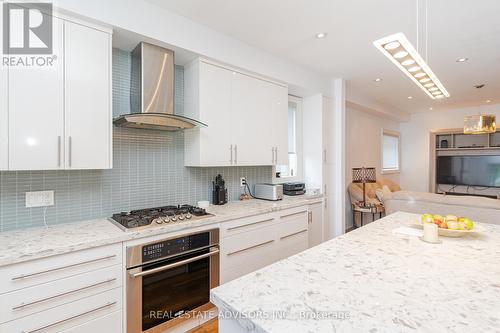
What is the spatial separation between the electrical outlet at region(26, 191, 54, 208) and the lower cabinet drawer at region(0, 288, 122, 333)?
0.74 m

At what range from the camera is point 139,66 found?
2049mm

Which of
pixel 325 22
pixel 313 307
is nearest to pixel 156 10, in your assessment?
pixel 325 22

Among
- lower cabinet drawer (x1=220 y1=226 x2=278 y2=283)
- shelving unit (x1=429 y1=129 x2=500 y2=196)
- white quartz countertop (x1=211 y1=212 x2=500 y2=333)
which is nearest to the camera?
white quartz countertop (x1=211 y1=212 x2=500 y2=333)

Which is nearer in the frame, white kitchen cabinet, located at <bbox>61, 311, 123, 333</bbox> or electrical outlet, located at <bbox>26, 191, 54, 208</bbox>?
white kitchen cabinet, located at <bbox>61, 311, 123, 333</bbox>

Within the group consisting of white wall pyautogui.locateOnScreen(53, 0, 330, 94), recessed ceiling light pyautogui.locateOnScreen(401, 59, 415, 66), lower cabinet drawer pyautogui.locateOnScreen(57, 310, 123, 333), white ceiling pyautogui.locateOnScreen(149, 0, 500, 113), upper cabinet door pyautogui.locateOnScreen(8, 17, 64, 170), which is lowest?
lower cabinet drawer pyautogui.locateOnScreen(57, 310, 123, 333)

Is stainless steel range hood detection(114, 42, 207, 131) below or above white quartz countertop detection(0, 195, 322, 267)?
above

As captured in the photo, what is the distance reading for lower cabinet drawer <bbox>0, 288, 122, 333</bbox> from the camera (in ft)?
4.20

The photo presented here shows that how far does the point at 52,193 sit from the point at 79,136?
0.49 meters

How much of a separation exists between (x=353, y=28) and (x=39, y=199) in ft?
9.48

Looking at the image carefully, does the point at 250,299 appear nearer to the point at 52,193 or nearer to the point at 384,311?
the point at 384,311

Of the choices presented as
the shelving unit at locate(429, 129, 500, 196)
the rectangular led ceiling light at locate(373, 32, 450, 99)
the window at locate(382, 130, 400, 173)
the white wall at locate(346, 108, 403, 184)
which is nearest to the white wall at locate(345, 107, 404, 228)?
the white wall at locate(346, 108, 403, 184)

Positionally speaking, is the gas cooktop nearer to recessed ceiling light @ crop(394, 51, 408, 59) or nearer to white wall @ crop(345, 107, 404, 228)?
recessed ceiling light @ crop(394, 51, 408, 59)

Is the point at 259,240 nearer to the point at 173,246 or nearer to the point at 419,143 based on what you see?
the point at 173,246

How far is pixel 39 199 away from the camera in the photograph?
1.73 metres
